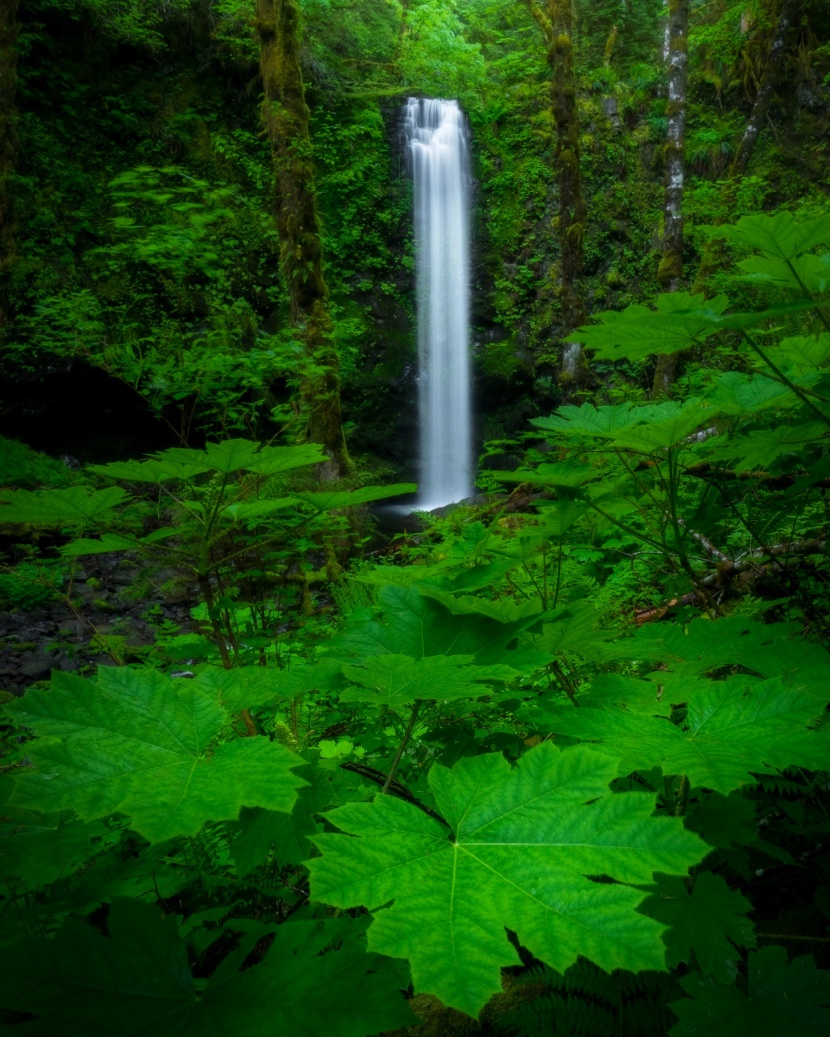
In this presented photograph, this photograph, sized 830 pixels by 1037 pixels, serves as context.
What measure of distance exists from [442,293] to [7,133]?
8995mm

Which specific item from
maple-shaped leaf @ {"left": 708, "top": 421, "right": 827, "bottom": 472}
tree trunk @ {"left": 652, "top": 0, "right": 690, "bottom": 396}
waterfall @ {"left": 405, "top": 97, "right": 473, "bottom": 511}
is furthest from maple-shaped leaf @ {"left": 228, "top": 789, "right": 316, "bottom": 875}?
waterfall @ {"left": 405, "top": 97, "right": 473, "bottom": 511}

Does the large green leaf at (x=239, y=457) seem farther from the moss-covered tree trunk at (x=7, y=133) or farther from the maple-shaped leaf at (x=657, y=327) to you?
the moss-covered tree trunk at (x=7, y=133)

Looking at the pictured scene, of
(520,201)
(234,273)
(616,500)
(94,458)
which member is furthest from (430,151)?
(616,500)

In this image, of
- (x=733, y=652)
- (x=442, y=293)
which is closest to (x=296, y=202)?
(x=733, y=652)

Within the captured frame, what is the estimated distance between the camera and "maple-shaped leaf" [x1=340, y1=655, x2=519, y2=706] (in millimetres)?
808

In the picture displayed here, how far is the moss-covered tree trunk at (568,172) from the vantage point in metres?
6.14

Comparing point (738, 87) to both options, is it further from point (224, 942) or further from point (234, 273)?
point (224, 942)

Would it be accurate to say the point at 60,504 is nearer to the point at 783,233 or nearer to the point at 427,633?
the point at 427,633

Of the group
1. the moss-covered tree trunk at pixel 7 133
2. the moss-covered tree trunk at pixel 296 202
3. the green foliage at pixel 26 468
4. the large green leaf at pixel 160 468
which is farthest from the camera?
the green foliage at pixel 26 468

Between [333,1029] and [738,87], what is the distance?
1716 centimetres

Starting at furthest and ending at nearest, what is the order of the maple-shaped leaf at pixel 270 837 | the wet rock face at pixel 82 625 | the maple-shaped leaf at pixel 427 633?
the wet rock face at pixel 82 625 → the maple-shaped leaf at pixel 427 633 → the maple-shaped leaf at pixel 270 837

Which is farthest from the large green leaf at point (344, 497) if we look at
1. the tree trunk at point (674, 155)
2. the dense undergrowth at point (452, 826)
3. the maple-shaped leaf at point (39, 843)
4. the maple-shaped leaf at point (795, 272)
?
the tree trunk at point (674, 155)

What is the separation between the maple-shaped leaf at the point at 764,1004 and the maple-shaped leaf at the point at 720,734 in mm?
235

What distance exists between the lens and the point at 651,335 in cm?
141
